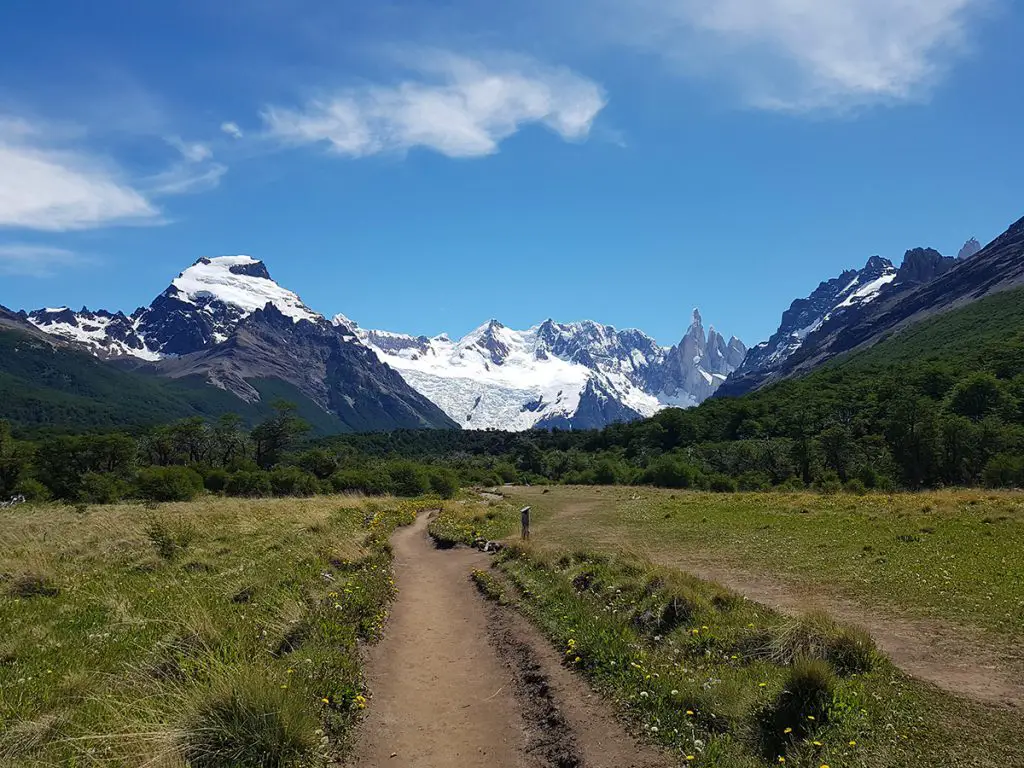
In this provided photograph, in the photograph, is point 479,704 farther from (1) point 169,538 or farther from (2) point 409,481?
(2) point 409,481

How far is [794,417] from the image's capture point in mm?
119000

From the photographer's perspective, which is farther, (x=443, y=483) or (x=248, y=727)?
(x=443, y=483)

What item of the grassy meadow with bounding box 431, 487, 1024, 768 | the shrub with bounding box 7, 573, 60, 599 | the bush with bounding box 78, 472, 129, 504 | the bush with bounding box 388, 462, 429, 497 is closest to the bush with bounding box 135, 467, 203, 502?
the bush with bounding box 78, 472, 129, 504

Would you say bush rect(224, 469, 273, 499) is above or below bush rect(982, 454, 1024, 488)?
above

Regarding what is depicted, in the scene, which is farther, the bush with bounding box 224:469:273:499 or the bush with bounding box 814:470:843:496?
the bush with bounding box 224:469:273:499

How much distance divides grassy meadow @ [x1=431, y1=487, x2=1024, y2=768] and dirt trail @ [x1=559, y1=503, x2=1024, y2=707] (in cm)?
51

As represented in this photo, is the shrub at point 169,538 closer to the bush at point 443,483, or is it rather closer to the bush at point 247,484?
the bush at point 247,484

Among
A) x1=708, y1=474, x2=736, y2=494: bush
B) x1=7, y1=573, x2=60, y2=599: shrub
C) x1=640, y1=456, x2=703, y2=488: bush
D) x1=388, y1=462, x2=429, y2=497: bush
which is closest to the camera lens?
x1=7, y1=573, x2=60, y2=599: shrub

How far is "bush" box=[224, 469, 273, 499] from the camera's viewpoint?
7688 centimetres

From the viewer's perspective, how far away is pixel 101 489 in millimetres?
65125

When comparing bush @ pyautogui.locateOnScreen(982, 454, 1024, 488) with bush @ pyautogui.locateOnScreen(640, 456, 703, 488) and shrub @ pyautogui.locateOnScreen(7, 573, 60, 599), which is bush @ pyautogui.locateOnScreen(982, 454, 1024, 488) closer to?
bush @ pyautogui.locateOnScreen(640, 456, 703, 488)

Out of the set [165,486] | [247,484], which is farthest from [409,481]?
[165,486]

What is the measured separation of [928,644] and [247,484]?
80.2 metres

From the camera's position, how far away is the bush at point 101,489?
208 feet
